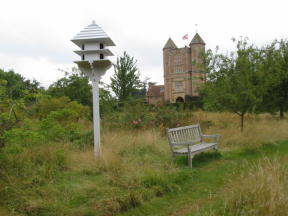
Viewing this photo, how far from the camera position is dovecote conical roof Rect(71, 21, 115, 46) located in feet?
19.4

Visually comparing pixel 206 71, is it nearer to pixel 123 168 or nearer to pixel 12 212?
pixel 123 168

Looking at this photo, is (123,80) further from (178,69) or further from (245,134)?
(178,69)

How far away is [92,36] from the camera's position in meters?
5.92

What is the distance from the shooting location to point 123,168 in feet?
16.1

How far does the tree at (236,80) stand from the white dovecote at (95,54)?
4.77 metres

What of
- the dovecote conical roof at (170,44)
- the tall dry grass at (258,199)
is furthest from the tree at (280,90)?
the dovecote conical roof at (170,44)

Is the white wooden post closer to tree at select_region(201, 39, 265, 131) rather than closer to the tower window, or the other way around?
tree at select_region(201, 39, 265, 131)

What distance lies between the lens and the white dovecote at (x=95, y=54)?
5918 millimetres

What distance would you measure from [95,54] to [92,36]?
1.28ft

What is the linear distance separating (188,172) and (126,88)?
14707mm

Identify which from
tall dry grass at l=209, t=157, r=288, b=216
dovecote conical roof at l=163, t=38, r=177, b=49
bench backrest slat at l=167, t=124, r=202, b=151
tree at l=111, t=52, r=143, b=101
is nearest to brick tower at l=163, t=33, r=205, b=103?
dovecote conical roof at l=163, t=38, r=177, b=49

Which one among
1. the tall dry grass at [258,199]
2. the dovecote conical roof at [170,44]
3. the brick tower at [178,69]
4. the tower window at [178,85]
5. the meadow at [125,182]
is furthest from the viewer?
the dovecote conical roof at [170,44]

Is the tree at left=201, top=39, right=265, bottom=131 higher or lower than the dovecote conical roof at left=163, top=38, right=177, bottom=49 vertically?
lower

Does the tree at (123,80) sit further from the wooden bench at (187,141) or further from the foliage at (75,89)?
the wooden bench at (187,141)
